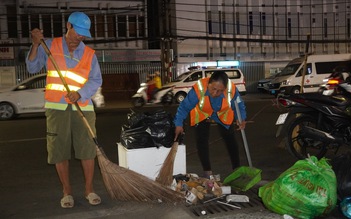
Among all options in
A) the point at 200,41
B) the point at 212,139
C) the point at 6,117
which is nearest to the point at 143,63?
the point at 200,41

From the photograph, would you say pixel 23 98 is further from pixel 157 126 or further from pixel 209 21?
pixel 209 21

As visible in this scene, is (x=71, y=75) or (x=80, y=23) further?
(x=71, y=75)

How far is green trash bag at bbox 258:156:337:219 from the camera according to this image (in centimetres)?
388

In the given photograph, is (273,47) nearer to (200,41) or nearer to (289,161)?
(200,41)

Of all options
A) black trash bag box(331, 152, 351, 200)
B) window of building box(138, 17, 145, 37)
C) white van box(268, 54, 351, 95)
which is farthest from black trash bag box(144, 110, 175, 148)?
window of building box(138, 17, 145, 37)

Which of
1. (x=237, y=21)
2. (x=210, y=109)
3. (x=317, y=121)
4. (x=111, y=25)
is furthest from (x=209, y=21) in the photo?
(x=210, y=109)

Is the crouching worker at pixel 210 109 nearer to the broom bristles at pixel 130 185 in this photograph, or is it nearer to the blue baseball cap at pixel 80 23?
the broom bristles at pixel 130 185

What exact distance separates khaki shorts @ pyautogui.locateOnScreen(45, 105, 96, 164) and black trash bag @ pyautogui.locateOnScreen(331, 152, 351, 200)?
8.47 ft

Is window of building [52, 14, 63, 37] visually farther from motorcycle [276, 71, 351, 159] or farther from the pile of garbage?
the pile of garbage

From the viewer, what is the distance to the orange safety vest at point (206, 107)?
5035mm

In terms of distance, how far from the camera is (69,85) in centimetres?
441

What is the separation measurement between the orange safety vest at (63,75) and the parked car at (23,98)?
10183 millimetres

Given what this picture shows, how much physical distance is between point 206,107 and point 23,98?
10.7 meters

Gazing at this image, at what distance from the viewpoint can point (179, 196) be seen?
4566 mm
